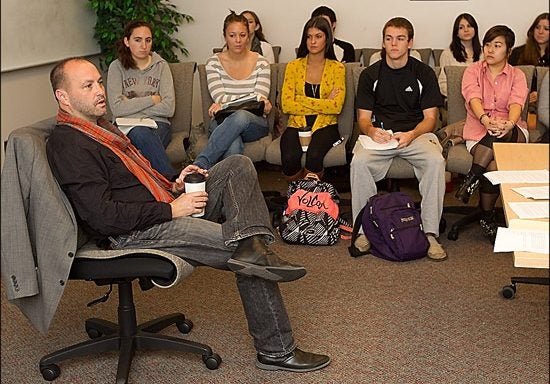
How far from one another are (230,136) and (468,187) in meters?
1.14

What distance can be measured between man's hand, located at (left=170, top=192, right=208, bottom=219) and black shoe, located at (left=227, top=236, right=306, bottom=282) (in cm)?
20

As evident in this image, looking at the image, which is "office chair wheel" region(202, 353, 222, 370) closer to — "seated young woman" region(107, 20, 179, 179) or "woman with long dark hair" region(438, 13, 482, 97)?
"seated young woman" region(107, 20, 179, 179)

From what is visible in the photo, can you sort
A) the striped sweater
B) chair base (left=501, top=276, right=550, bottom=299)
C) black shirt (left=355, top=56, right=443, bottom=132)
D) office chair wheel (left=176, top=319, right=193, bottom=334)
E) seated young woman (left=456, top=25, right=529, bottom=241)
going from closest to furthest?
office chair wheel (left=176, top=319, right=193, bottom=334), chair base (left=501, top=276, right=550, bottom=299), seated young woman (left=456, top=25, right=529, bottom=241), black shirt (left=355, top=56, right=443, bottom=132), the striped sweater

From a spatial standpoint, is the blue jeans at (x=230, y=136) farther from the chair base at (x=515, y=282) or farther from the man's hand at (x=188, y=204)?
the chair base at (x=515, y=282)

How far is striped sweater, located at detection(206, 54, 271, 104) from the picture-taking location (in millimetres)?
3936

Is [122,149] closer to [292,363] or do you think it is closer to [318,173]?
[292,363]

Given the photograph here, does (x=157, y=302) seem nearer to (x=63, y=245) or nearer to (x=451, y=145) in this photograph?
(x=63, y=245)

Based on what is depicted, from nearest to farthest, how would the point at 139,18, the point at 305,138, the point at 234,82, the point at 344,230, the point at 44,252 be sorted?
the point at 44,252 → the point at 344,230 → the point at 305,138 → the point at 234,82 → the point at 139,18

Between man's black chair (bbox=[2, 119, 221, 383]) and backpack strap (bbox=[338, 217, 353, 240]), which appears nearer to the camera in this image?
man's black chair (bbox=[2, 119, 221, 383])

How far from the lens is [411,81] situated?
140 inches

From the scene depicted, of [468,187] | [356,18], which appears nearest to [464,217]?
[468,187]

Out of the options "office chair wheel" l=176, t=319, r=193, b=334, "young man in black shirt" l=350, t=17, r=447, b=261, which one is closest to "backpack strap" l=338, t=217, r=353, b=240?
"young man in black shirt" l=350, t=17, r=447, b=261

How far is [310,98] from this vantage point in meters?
3.79

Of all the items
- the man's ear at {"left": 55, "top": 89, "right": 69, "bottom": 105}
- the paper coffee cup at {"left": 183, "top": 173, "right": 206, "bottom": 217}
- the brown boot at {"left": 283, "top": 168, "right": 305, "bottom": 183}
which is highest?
the man's ear at {"left": 55, "top": 89, "right": 69, "bottom": 105}
